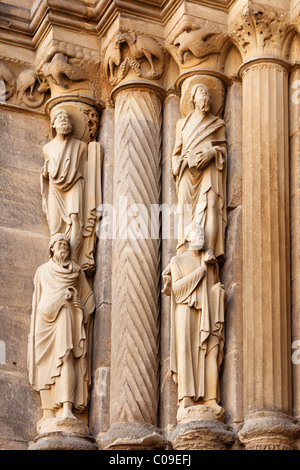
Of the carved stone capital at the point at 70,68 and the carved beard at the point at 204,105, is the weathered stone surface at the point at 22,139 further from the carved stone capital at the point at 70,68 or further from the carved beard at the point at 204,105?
the carved beard at the point at 204,105

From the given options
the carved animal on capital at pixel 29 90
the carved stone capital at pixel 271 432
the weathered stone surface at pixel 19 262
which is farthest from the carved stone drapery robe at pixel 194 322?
the carved animal on capital at pixel 29 90

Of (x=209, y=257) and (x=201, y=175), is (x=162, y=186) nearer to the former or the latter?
(x=201, y=175)

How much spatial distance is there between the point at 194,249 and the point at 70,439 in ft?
5.46

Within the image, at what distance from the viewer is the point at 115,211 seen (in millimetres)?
12594

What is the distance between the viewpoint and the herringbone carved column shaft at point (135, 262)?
1195 centimetres

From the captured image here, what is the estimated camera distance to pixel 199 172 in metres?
12.2

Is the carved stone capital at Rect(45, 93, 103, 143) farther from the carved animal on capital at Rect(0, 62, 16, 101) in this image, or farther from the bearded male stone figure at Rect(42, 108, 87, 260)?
the carved animal on capital at Rect(0, 62, 16, 101)

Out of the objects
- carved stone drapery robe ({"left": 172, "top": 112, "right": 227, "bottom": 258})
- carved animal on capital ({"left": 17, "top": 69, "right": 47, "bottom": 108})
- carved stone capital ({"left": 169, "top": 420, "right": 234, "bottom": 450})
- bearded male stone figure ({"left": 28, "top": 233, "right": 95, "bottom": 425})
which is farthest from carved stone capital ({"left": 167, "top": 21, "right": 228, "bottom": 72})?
carved stone capital ({"left": 169, "top": 420, "right": 234, "bottom": 450})

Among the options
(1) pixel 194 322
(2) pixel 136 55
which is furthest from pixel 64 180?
(1) pixel 194 322

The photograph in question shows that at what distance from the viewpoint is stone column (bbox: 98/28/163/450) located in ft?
38.9

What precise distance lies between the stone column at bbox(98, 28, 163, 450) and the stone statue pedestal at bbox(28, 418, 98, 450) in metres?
0.16

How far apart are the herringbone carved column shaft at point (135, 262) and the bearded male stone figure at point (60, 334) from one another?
11.0 inches

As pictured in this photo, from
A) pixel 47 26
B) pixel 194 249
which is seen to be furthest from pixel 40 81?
pixel 194 249
